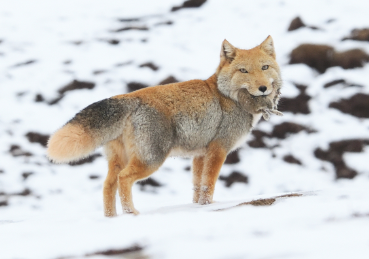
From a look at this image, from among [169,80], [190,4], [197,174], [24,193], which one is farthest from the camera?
[190,4]

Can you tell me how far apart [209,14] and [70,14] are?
278 inches

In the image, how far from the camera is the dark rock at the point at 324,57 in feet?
46.7

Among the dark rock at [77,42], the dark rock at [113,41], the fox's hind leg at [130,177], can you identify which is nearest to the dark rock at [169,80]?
the dark rock at [113,41]

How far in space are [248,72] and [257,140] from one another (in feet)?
19.2

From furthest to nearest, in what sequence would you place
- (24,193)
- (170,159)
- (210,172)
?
(170,159) → (24,193) → (210,172)

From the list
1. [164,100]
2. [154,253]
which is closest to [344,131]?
[164,100]

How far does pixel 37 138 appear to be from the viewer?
12.0 meters

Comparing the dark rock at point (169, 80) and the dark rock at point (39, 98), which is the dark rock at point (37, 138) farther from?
the dark rock at point (169, 80)

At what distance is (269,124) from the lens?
12.5 meters

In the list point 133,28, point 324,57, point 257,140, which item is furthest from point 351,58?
point 133,28

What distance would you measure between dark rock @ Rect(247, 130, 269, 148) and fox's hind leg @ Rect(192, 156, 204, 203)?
536cm

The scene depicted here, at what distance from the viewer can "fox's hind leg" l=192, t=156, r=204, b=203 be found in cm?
652

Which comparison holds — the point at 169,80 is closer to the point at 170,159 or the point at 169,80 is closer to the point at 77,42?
the point at 170,159

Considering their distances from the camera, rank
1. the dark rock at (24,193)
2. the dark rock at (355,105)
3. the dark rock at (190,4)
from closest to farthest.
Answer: the dark rock at (24,193)
the dark rock at (355,105)
the dark rock at (190,4)
